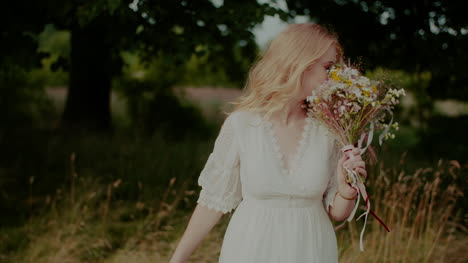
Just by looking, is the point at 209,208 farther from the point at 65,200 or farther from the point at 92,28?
the point at 92,28

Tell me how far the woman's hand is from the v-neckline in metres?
0.17

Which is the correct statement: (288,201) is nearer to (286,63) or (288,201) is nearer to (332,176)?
(332,176)

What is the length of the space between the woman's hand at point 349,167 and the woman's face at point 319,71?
0.35m

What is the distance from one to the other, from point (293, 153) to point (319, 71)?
1.18ft

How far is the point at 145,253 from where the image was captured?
4.15 m

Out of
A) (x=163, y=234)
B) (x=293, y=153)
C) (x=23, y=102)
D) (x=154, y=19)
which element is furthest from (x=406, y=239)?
(x=23, y=102)

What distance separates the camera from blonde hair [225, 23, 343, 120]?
2.03 meters

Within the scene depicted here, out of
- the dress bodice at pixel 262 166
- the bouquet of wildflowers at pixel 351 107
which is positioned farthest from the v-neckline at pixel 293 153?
the bouquet of wildflowers at pixel 351 107

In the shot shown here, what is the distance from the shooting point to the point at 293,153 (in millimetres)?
2080

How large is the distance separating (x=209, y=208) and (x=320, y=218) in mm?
475

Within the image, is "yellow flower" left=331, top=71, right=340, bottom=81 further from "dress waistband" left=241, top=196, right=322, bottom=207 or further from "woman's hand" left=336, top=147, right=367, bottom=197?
"dress waistband" left=241, top=196, right=322, bottom=207

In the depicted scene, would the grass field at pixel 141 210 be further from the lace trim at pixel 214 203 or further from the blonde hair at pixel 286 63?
the blonde hair at pixel 286 63

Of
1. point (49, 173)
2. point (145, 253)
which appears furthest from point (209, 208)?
point (49, 173)

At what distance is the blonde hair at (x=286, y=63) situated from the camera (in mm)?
2027
